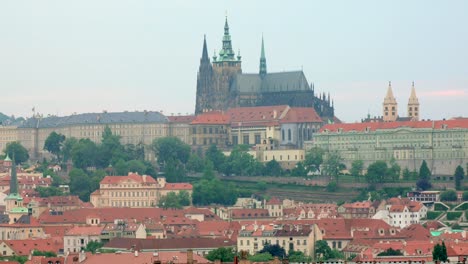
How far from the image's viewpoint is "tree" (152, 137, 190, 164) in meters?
173

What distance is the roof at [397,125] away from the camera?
166 metres

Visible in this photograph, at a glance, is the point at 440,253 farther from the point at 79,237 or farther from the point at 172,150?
the point at 172,150

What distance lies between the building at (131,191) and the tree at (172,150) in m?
13.5

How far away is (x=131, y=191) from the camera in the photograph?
158 metres

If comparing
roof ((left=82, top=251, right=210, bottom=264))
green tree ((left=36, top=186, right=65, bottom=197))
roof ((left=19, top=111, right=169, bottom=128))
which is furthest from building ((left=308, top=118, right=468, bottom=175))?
roof ((left=82, top=251, right=210, bottom=264))

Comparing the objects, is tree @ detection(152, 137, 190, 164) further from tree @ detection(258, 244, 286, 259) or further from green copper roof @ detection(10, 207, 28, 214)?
tree @ detection(258, 244, 286, 259)

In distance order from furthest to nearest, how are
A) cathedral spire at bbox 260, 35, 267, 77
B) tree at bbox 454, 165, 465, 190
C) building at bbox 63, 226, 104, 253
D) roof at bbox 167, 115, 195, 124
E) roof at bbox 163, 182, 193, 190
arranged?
1. cathedral spire at bbox 260, 35, 267, 77
2. roof at bbox 167, 115, 195, 124
3. roof at bbox 163, 182, 193, 190
4. tree at bbox 454, 165, 465, 190
5. building at bbox 63, 226, 104, 253

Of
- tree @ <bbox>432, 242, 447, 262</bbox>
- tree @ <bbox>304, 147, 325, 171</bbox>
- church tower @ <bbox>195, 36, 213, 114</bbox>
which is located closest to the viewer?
tree @ <bbox>432, 242, 447, 262</bbox>

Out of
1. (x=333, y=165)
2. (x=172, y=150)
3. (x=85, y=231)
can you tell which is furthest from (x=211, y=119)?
(x=85, y=231)

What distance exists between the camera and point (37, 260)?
3748 inches

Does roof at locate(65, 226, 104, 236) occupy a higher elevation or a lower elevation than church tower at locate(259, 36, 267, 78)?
lower

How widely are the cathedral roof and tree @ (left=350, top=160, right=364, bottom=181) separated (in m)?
22.4

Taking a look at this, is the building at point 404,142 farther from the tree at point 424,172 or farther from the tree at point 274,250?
the tree at point 274,250

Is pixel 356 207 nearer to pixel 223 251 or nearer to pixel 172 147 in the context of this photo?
pixel 172 147
